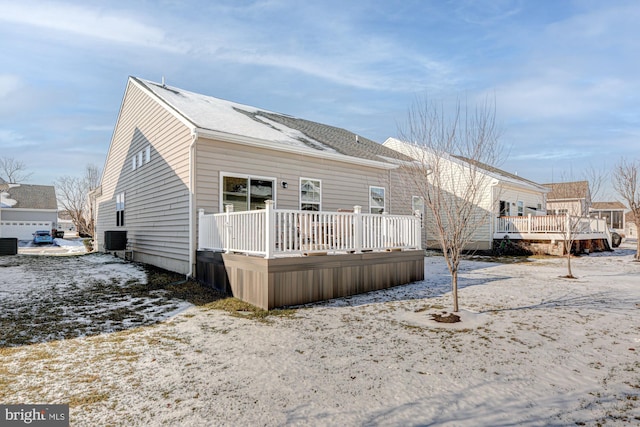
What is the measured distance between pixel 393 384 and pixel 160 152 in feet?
31.0

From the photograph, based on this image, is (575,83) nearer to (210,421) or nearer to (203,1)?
(203,1)

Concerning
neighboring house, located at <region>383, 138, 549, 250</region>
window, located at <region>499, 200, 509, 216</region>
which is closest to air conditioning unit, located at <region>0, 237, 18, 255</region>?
neighboring house, located at <region>383, 138, 549, 250</region>

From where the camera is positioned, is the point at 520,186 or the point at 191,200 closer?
the point at 191,200

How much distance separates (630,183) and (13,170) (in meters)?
56.1

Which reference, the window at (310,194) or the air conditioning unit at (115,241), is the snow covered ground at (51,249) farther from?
the window at (310,194)

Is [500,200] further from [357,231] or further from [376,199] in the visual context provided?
[357,231]

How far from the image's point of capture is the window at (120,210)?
1386 centimetres

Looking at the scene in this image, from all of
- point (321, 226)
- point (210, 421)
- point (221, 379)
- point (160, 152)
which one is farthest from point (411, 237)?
point (160, 152)

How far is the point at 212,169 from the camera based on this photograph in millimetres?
8391

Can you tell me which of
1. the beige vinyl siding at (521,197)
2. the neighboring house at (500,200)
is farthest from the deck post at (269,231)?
the beige vinyl siding at (521,197)

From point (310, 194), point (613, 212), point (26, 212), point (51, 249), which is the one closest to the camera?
point (310, 194)

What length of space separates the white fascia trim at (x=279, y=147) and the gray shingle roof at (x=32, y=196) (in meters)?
29.2

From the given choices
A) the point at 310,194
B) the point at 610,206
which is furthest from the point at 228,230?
the point at 610,206

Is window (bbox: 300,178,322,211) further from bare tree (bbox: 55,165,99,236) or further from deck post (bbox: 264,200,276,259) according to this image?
bare tree (bbox: 55,165,99,236)
